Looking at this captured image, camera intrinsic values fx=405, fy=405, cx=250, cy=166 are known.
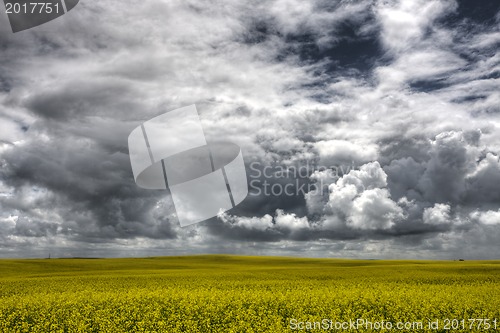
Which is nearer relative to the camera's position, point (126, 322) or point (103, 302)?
point (126, 322)

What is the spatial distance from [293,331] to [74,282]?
27.4 m

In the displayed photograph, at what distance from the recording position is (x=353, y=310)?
67.4 feet

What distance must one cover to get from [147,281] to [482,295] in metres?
27.6

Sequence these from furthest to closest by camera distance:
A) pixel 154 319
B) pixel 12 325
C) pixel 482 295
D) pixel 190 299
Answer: pixel 482 295, pixel 190 299, pixel 12 325, pixel 154 319

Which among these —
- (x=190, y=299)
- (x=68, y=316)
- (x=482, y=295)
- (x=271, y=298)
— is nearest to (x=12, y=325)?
(x=68, y=316)

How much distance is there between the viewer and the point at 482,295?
974 inches

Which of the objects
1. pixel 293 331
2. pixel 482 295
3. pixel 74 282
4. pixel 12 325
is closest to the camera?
pixel 293 331

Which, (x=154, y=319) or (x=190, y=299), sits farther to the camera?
(x=190, y=299)

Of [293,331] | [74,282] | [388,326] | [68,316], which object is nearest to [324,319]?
[293,331]

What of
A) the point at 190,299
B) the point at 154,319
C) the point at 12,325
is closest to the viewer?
the point at 154,319

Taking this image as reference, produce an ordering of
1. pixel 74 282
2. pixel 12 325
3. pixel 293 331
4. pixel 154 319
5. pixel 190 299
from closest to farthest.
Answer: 1. pixel 293 331
2. pixel 154 319
3. pixel 12 325
4. pixel 190 299
5. pixel 74 282

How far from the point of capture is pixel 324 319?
17875mm

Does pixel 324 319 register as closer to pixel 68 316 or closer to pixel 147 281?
pixel 68 316

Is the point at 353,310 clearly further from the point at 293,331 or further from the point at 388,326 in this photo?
the point at 293,331
